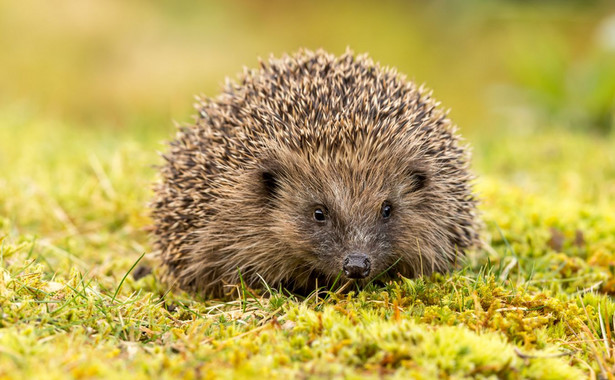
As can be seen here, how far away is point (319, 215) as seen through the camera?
4.45 meters

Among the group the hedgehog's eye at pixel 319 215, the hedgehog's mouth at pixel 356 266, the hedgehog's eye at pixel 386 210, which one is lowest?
the hedgehog's mouth at pixel 356 266

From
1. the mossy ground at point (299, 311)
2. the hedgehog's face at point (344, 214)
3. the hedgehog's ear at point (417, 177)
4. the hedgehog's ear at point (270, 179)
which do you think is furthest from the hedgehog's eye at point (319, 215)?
the hedgehog's ear at point (417, 177)

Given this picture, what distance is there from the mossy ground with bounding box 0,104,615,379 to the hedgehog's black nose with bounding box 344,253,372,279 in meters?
0.15

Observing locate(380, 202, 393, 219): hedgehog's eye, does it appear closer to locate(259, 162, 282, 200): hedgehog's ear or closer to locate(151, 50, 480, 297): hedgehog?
locate(151, 50, 480, 297): hedgehog

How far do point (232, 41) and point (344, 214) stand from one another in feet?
47.1

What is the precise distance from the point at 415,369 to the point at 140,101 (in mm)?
13104

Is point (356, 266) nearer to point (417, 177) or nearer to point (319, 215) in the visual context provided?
point (319, 215)

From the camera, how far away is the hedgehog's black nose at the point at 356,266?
4020 millimetres

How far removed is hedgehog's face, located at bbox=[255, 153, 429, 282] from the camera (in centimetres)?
428

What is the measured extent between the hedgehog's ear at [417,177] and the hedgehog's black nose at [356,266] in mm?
810

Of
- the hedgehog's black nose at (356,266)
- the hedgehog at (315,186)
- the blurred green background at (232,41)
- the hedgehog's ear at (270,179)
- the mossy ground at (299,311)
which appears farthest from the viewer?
the blurred green background at (232,41)

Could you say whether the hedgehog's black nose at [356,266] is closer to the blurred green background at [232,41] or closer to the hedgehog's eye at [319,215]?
the hedgehog's eye at [319,215]

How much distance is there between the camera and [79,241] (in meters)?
5.94

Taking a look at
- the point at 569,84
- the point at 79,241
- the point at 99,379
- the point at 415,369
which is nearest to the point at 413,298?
the point at 415,369
